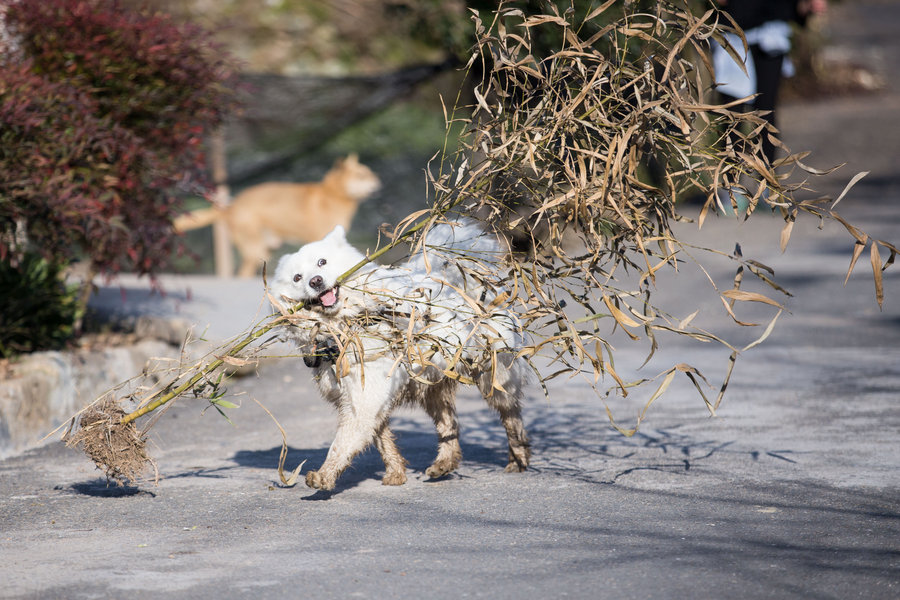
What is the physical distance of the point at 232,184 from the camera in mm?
14039

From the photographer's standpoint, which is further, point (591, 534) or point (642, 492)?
point (642, 492)

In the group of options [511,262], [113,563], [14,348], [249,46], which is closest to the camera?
[113,563]

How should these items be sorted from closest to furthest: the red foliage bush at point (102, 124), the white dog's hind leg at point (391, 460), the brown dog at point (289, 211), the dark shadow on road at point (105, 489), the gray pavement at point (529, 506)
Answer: the gray pavement at point (529, 506), the dark shadow on road at point (105, 489), the white dog's hind leg at point (391, 460), the red foliage bush at point (102, 124), the brown dog at point (289, 211)

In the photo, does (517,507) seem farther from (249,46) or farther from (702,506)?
(249,46)

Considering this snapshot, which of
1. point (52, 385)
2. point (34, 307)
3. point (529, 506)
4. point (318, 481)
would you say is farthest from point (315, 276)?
point (34, 307)

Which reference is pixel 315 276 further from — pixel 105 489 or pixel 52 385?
pixel 52 385

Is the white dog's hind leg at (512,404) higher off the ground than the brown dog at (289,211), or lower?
lower

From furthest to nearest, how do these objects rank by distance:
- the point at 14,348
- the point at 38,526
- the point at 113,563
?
the point at 14,348 < the point at 38,526 < the point at 113,563

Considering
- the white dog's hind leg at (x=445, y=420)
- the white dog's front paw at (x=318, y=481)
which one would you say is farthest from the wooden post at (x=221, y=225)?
the white dog's front paw at (x=318, y=481)

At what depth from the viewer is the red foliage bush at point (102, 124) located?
7238mm

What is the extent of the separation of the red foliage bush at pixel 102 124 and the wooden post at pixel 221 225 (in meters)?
4.16

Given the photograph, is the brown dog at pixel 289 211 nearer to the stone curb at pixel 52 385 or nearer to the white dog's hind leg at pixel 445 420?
the stone curb at pixel 52 385

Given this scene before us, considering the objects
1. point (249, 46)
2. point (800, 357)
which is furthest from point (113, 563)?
point (249, 46)

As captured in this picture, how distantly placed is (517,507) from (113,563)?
1.95 metres
